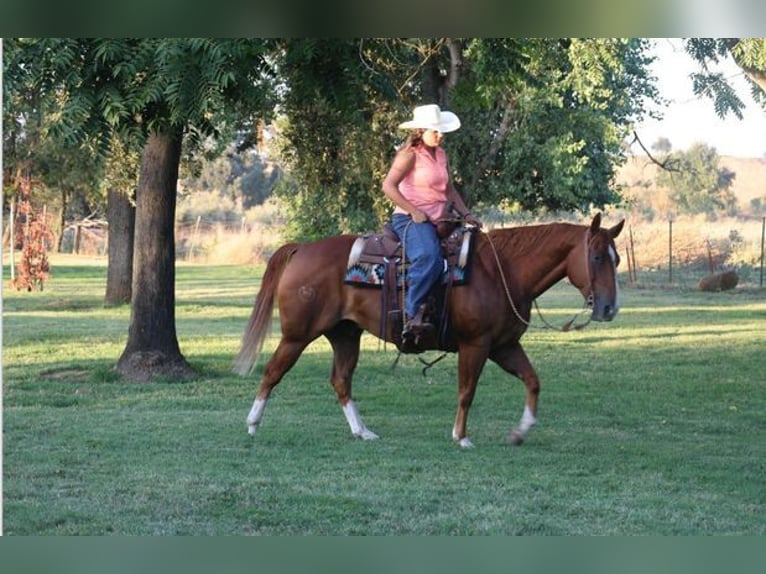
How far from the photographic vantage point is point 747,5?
16.0 ft

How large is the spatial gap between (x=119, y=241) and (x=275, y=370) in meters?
11.2

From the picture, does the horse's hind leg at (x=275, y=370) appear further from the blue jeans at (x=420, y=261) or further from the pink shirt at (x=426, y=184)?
the pink shirt at (x=426, y=184)

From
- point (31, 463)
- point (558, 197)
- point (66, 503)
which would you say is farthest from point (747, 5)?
point (558, 197)

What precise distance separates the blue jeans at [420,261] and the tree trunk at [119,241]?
11260mm

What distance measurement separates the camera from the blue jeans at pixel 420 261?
293 inches

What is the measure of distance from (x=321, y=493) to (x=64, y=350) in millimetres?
7852

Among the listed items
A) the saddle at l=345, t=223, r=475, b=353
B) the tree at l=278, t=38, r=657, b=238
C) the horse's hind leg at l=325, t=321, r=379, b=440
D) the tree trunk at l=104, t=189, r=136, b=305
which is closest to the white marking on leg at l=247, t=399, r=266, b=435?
the horse's hind leg at l=325, t=321, r=379, b=440

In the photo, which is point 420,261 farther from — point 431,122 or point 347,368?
point 347,368

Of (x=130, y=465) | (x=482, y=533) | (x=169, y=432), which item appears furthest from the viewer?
(x=169, y=432)

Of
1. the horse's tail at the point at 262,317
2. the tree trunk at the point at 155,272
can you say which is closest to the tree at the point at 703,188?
the tree trunk at the point at 155,272

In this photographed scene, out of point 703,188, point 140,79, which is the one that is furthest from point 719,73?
point 140,79

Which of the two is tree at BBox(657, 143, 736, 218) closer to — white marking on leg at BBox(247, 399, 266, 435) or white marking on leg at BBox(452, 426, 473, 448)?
white marking on leg at BBox(452, 426, 473, 448)

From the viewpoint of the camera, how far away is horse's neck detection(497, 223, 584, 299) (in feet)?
24.9

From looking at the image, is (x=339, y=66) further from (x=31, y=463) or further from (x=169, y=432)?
(x=31, y=463)
